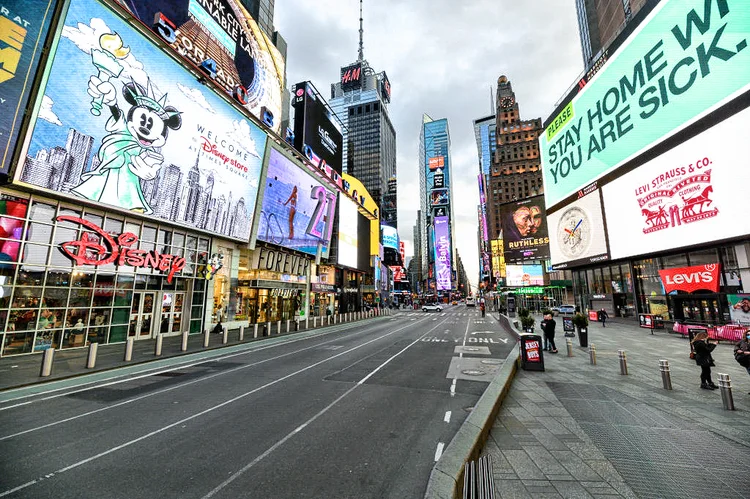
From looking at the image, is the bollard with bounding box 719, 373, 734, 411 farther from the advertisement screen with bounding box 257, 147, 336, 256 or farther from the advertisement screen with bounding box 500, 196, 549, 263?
the advertisement screen with bounding box 500, 196, 549, 263

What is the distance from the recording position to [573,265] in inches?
1734

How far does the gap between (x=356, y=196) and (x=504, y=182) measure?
71.6 metres

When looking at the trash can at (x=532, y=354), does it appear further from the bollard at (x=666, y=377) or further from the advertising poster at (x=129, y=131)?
the advertising poster at (x=129, y=131)

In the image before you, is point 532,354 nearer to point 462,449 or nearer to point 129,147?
point 462,449

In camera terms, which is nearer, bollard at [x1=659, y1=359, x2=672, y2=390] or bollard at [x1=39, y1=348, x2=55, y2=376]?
bollard at [x1=659, y1=359, x2=672, y2=390]

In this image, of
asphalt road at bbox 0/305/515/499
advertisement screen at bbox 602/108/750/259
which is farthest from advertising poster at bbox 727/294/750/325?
asphalt road at bbox 0/305/515/499

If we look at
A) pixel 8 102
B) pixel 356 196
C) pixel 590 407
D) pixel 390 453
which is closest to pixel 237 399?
pixel 390 453

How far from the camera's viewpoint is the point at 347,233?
159ft

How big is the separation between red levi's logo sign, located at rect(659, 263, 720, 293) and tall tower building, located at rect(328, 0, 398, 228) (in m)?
115

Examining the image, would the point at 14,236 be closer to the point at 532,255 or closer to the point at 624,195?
the point at 624,195

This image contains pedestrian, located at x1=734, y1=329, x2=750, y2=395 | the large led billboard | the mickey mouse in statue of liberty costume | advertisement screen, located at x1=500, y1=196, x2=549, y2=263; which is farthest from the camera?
advertisement screen, located at x1=500, y1=196, x2=549, y2=263

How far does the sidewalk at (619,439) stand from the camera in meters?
4.27

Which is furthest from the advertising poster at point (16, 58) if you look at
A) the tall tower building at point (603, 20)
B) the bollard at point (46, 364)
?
the tall tower building at point (603, 20)

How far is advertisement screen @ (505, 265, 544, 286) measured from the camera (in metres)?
59.9
